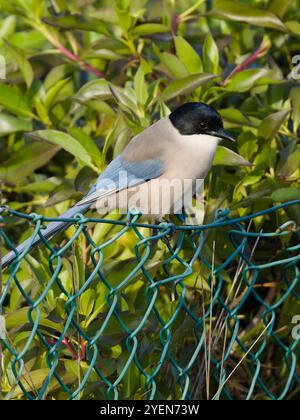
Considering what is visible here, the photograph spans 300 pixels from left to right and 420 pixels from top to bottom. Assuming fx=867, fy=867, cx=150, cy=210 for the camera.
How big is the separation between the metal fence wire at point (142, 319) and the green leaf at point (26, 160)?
394 mm

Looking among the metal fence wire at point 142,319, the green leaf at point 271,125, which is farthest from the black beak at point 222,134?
the metal fence wire at point 142,319

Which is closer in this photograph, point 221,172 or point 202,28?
point 221,172

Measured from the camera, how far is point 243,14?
4500mm

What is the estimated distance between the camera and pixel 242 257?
3.12 m

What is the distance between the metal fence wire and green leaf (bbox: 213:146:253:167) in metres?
0.26

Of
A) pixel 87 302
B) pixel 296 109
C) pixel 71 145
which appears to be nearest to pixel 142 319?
pixel 87 302

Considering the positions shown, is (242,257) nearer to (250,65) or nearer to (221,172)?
(221,172)

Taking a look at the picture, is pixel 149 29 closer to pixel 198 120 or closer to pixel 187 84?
pixel 187 84

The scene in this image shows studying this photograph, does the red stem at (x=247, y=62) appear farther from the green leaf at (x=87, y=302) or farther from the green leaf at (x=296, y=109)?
the green leaf at (x=87, y=302)

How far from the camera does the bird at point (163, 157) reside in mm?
3723

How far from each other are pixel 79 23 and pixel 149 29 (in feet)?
1.22
